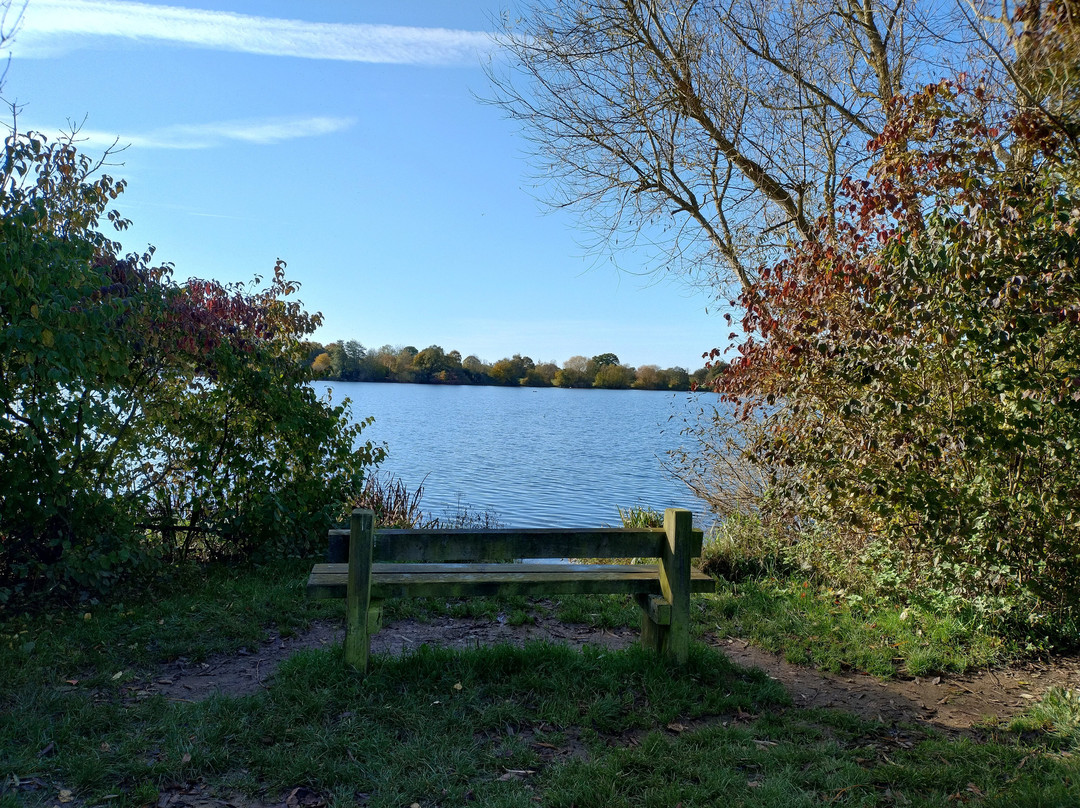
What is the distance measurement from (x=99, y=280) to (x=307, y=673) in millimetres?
3124

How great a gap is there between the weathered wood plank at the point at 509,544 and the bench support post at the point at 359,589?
0.11m

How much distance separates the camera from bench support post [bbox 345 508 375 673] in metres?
4.46

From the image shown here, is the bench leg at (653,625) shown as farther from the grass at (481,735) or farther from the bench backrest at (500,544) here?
the bench backrest at (500,544)

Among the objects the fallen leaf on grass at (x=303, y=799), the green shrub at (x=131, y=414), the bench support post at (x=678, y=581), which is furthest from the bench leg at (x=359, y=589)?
the green shrub at (x=131, y=414)

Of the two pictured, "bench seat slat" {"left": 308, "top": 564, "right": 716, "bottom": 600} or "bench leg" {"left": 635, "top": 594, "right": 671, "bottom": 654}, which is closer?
"bench seat slat" {"left": 308, "top": 564, "right": 716, "bottom": 600}

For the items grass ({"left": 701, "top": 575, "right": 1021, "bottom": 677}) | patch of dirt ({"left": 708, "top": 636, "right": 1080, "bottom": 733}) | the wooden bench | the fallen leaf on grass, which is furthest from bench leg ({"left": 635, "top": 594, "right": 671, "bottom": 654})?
the fallen leaf on grass

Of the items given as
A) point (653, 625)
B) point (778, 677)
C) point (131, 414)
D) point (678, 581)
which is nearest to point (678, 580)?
point (678, 581)

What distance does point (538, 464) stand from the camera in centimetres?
2150

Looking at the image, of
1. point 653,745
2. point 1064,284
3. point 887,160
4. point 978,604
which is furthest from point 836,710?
point 887,160

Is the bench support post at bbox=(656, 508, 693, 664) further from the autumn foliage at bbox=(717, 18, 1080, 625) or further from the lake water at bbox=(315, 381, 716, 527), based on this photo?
the lake water at bbox=(315, 381, 716, 527)

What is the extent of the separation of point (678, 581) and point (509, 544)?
1.09 m

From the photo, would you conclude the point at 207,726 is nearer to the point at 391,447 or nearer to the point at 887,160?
the point at 887,160

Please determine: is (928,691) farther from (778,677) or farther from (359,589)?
(359,589)

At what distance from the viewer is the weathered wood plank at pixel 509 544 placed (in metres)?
4.58
